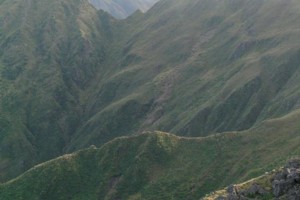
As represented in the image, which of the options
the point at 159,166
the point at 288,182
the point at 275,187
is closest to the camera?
the point at 288,182

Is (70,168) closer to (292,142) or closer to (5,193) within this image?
(5,193)

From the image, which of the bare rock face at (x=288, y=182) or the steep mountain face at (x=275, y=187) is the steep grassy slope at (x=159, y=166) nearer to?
the steep mountain face at (x=275, y=187)

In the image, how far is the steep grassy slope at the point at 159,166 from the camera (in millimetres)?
145750

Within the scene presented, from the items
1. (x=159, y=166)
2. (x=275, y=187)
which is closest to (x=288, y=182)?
(x=275, y=187)

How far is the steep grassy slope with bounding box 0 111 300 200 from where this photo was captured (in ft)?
478

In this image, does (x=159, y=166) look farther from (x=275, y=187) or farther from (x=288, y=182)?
(x=288, y=182)

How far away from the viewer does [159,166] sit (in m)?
161

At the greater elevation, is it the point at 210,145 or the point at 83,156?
the point at 83,156

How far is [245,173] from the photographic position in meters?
139

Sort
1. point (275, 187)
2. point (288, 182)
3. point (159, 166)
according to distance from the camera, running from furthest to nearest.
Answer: point (159, 166), point (275, 187), point (288, 182)

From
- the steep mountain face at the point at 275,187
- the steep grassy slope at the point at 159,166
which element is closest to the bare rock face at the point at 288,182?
the steep mountain face at the point at 275,187

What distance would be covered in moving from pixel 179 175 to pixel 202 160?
9.10 m

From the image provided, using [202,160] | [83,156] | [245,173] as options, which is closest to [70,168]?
[83,156]

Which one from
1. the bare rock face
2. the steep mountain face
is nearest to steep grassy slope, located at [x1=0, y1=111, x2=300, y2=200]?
the steep mountain face
